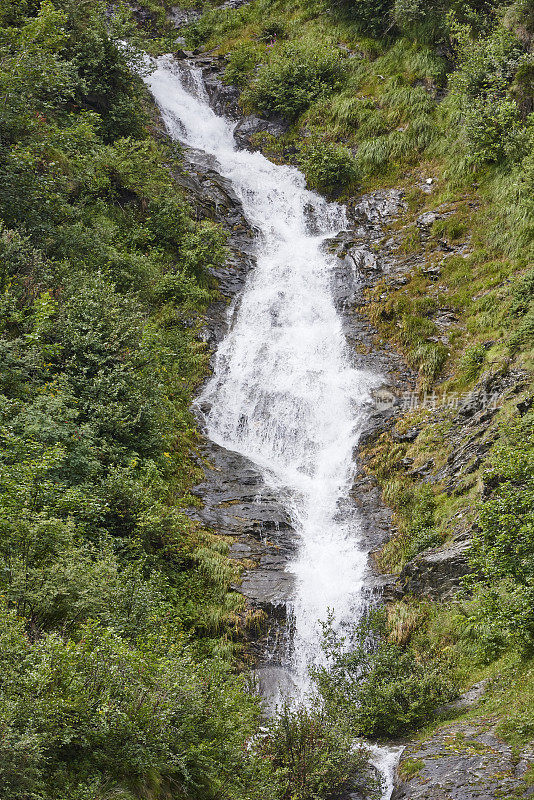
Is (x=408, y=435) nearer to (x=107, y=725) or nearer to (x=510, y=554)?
(x=510, y=554)

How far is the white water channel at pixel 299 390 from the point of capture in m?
11.8

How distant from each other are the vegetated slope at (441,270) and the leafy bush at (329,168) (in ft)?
0.22

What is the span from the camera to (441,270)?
17047 millimetres

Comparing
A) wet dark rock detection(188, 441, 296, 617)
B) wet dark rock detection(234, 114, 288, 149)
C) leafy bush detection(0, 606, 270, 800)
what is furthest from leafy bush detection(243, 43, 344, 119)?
leafy bush detection(0, 606, 270, 800)

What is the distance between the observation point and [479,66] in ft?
57.4

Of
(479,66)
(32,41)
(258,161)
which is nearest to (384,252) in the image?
(479,66)

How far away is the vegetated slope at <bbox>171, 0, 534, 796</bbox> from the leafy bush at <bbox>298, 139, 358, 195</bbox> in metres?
0.07

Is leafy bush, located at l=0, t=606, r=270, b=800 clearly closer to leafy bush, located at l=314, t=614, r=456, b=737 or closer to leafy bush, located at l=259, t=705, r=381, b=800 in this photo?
leafy bush, located at l=259, t=705, r=381, b=800

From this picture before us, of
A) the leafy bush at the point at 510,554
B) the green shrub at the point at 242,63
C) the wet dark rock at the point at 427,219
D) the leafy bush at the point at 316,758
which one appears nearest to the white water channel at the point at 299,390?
the leafy bush at the point at 316,758

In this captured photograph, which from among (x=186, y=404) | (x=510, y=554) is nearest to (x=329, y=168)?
(x=186, y=404)

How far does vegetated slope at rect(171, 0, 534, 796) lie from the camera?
26.6 feet

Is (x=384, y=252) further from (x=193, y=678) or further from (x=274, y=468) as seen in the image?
(x=193, y=678)

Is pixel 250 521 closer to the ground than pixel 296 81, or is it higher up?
closer to the ground

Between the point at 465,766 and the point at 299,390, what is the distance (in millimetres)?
10322
